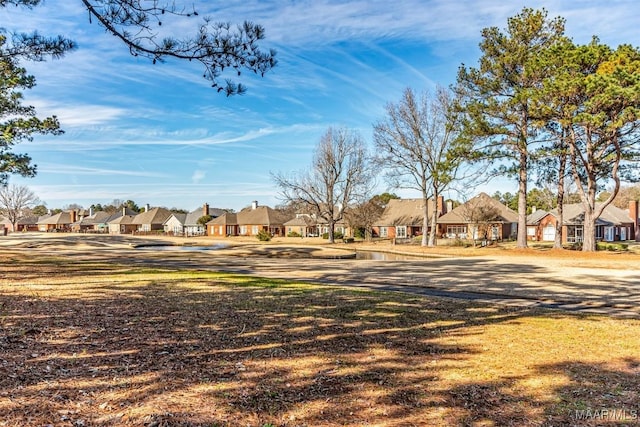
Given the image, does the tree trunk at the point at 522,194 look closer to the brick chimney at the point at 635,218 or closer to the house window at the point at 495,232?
the house window at the point at 495,232

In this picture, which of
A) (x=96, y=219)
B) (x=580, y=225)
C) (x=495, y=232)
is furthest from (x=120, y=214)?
(x=580, y=225)

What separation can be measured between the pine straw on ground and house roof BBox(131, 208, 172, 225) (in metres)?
86.3

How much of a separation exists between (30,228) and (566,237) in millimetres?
125357

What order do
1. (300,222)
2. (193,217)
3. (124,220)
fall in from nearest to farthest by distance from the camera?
(300,222) → (193,217) → (124,220)

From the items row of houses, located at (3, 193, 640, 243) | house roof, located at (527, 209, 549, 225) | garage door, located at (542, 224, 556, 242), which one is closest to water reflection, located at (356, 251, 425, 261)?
row of houses, located at (3, 193, 640, 243)

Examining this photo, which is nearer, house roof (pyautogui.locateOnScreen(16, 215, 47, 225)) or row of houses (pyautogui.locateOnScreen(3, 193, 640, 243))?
row of houses (pyautogui.locateOnScreen(3, 193, 640, 243))

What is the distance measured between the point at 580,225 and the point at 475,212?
1194 cm

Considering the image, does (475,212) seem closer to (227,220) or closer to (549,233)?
(549,233)

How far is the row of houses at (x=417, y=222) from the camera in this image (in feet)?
163

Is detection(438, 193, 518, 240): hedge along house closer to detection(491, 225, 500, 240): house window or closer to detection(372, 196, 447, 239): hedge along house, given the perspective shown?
detection(491, 225, 500, 240): house window

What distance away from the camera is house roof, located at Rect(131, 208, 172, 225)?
298ft

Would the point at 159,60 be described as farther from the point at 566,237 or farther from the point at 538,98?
the point at 566,237

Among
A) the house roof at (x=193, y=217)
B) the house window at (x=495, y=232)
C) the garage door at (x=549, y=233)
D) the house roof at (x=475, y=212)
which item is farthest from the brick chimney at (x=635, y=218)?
the house roof at (x=193, y=217)

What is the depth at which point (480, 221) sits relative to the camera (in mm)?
47438
